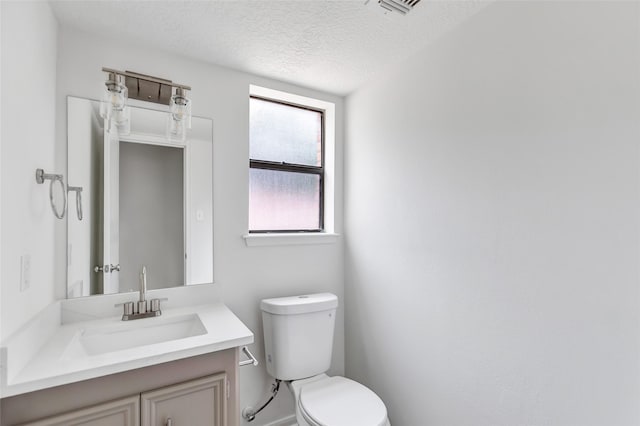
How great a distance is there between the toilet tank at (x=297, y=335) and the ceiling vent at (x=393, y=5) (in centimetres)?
153

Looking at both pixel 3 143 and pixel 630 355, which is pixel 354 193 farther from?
pixel 3 143

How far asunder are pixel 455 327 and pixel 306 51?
1.59 metres

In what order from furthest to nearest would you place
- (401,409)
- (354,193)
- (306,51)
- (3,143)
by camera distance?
1. (354,193)
2. (401,409)
3. (306,51)
4. (3,143)

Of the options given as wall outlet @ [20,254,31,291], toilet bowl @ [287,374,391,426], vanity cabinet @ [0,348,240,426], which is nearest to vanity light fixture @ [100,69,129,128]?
wall outlet @ [20,254,31,291]

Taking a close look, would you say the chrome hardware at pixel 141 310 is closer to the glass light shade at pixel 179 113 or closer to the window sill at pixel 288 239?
the window sill at pixel 288 239

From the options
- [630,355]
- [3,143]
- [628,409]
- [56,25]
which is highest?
[56,25]

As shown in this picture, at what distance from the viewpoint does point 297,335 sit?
1787mm

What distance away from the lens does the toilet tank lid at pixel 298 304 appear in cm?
177

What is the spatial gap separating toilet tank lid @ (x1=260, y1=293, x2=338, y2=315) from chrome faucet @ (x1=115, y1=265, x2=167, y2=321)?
575 mm

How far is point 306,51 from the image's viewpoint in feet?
5.38

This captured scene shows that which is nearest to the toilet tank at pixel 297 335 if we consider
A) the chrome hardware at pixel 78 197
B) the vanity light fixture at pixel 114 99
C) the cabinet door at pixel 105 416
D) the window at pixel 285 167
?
the window at pixel 285 167

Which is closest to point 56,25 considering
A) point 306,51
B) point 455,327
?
point 306,51

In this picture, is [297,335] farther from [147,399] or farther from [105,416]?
[105,416]

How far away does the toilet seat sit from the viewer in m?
1.41
